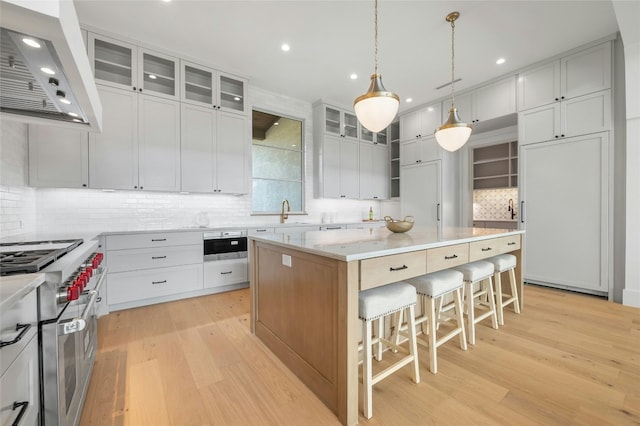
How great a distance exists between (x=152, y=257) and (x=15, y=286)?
2.57 m

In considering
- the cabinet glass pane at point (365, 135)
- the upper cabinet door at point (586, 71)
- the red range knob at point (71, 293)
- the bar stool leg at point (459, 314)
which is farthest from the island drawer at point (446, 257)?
the cabinet glass pane at point (365, 135)

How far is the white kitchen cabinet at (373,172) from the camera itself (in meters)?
5.49

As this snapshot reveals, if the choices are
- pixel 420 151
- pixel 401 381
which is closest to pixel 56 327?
pixel 401 381

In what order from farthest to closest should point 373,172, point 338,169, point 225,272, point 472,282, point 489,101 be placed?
point 373,172 < point 338,169 < point 489,101 < point 225,272 < point 472,282

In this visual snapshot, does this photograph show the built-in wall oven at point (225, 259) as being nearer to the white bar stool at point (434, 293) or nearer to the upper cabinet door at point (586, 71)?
the white bar stool at point (434, 293)

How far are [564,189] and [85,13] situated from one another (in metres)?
5.79

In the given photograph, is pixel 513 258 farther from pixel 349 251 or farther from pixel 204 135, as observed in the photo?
pixel 204 135

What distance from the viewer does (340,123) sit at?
17.0 ft

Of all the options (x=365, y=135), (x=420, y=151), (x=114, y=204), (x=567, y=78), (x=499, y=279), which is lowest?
(x=499, y=279)

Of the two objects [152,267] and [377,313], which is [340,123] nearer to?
[152,267]

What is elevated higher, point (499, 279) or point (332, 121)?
point (332, 121)

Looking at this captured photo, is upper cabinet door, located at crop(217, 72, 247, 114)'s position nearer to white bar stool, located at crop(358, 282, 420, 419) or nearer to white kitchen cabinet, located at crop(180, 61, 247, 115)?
white kitchen cabinet, located at crop(180, 61, 247, 115)

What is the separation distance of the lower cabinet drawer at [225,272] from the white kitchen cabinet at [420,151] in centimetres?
366

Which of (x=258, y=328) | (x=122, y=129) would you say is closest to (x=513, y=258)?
(x=258, y=328)
